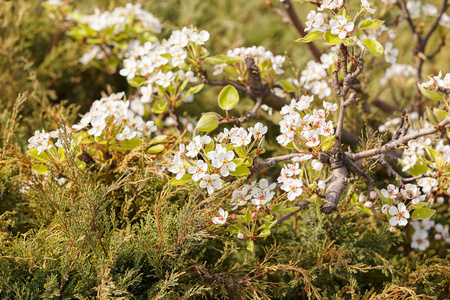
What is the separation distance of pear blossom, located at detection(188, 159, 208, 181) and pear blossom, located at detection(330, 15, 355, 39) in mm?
470

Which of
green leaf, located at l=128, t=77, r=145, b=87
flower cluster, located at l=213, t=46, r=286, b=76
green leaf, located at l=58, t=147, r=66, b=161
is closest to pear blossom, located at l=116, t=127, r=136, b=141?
green leaf, located at l=58, t=147, r=66, b=161

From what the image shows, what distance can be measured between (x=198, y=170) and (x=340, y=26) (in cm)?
51

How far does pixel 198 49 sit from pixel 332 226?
2.41ft

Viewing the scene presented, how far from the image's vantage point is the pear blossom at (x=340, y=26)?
1021 millimetres

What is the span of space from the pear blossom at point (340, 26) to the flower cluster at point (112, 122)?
25.5 inches

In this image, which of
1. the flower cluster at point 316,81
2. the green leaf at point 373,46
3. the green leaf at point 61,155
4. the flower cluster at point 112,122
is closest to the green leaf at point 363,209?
the green leaf at point 373,46

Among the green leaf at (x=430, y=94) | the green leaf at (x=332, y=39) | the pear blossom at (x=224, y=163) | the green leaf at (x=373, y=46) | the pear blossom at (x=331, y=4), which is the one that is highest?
the pear blossom at (x=331, y=4)

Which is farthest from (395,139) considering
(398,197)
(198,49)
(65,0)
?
(65,0)

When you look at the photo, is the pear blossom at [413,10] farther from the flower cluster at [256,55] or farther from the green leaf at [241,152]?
the green leaf at [241,152]

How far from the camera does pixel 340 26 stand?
40.8 inches

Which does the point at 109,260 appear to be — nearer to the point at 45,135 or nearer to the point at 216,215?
the point at 216,215

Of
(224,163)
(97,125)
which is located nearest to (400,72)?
(224,163)

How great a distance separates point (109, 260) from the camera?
992 millimetres

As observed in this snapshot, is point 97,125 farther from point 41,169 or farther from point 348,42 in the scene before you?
point 348,42
